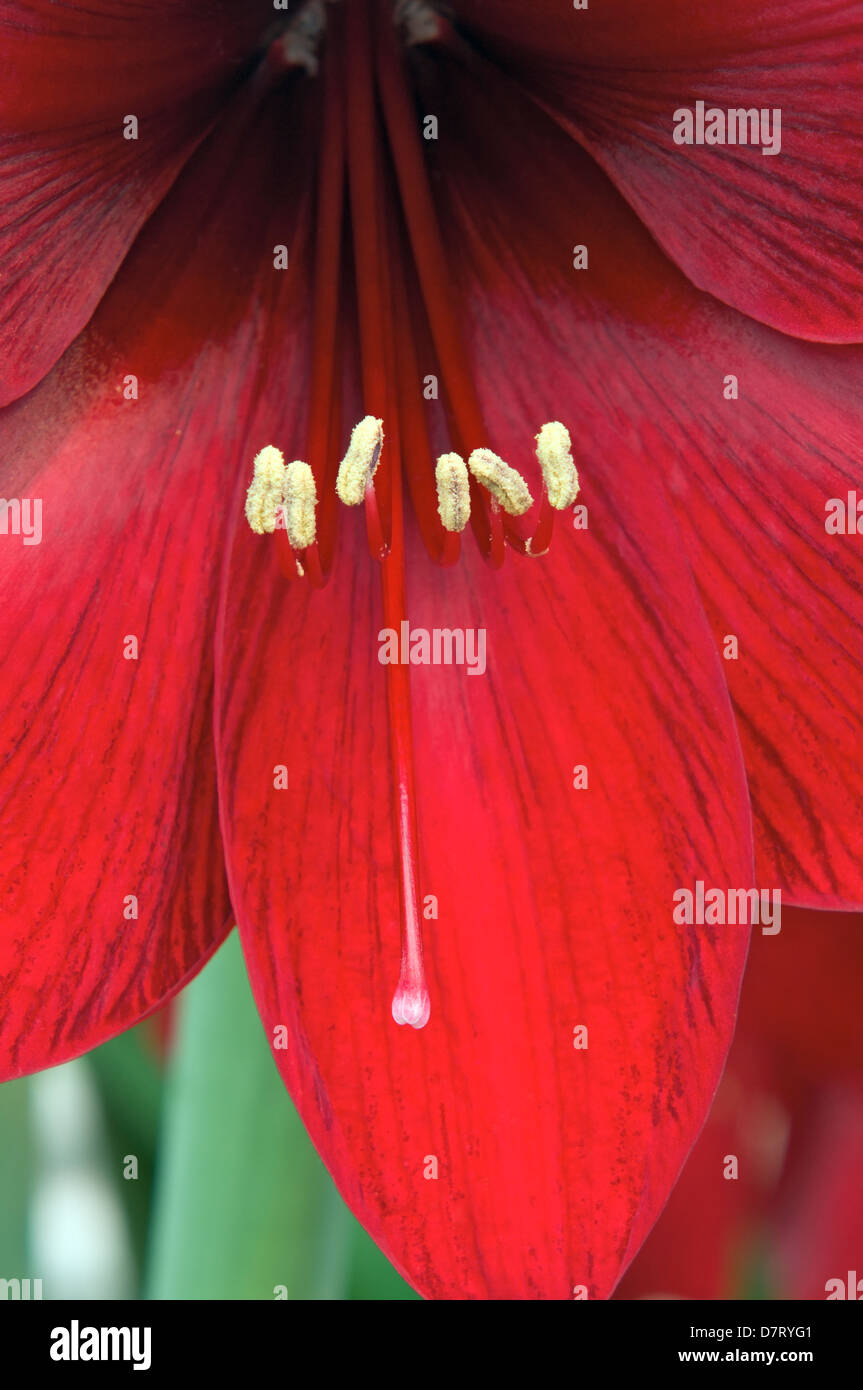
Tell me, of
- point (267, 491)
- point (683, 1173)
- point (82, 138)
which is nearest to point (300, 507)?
point (267, 491)

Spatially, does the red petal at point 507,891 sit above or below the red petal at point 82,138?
below

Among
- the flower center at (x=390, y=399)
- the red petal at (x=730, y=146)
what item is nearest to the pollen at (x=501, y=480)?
the flower center at (x=390, y=399)

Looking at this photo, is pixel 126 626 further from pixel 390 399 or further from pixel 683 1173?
pixel 683 1173

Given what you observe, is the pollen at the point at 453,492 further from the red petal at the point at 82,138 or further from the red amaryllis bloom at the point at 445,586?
the red petal at the point at 82,138

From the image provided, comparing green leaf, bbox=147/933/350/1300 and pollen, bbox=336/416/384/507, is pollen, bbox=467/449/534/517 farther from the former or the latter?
green leaf, bbox=147/933/350/1300

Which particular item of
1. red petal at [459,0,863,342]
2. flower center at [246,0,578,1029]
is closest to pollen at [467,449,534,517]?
flower center at [246,0,578,1029]

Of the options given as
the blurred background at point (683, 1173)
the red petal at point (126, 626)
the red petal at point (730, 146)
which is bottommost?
the blurred background at point (683, 1173)
